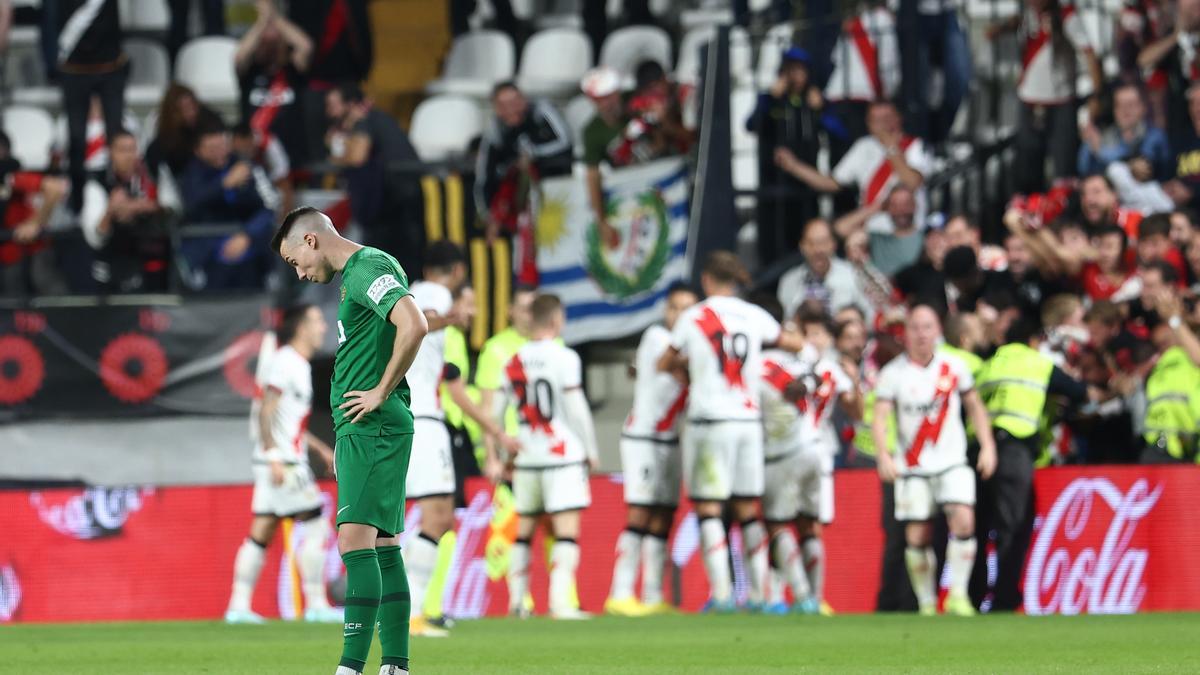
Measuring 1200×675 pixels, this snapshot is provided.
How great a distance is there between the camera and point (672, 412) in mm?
15195

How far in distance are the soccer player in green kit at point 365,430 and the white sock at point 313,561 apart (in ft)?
21.1

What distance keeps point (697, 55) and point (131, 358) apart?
19.9 ft

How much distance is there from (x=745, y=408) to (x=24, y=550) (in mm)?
5395

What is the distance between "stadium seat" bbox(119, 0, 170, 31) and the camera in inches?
883

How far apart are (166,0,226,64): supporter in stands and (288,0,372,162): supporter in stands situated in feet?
7.63

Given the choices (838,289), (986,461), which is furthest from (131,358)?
(986,461)

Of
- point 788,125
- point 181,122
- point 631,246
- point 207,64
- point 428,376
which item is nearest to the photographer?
point 428,376

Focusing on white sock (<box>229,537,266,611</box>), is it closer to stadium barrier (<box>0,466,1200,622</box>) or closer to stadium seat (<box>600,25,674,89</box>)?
stadium barrier (<box>0,466,1200,622</box>)

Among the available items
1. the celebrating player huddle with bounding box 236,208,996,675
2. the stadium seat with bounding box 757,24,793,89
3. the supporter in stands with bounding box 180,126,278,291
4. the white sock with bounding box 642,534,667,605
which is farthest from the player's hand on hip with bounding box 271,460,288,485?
the stadium seat with bounding box 757,24,793,89

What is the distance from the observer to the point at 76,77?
1920cm

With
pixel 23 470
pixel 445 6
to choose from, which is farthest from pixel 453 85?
pixel 23 470

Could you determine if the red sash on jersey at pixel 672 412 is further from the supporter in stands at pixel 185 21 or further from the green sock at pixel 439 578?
the supporter in stands at pixel 185 21

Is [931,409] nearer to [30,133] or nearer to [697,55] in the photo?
[697,55]

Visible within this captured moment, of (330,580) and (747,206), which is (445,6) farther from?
(330,580)
